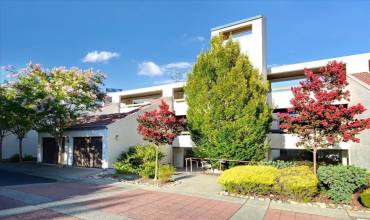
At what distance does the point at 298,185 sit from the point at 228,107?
22.9 ft

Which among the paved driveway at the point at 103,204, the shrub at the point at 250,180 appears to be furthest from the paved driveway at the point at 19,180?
the shrub at the point at 250,180

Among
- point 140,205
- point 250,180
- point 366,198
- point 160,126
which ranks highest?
point 160,126

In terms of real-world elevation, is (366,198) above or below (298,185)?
below

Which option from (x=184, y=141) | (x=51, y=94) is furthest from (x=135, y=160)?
(x=51, y=94)

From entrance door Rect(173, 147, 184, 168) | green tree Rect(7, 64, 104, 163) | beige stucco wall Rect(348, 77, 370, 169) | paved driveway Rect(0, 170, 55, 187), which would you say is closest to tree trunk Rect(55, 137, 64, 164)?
green tree Rect(7, 64, 104, 163)

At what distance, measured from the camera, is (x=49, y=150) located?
2309 centimetres

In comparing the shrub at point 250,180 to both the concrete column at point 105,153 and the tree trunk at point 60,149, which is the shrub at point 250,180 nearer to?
the concrete column at point 105,153

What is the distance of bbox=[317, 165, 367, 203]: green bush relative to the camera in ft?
31.0

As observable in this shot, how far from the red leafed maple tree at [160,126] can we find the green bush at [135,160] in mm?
2791

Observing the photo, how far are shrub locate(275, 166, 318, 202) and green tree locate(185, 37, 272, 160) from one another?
538 cm

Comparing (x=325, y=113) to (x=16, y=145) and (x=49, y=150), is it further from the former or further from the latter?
(x=16, y=145)

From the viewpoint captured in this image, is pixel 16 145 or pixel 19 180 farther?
pixel 16 145

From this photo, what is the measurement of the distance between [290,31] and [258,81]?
11.6 feet

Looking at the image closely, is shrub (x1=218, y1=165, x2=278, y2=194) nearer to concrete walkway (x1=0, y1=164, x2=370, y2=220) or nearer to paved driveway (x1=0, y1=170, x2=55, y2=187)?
concrete walkway (x1=0, y1=164, x2=370, y2=220)
